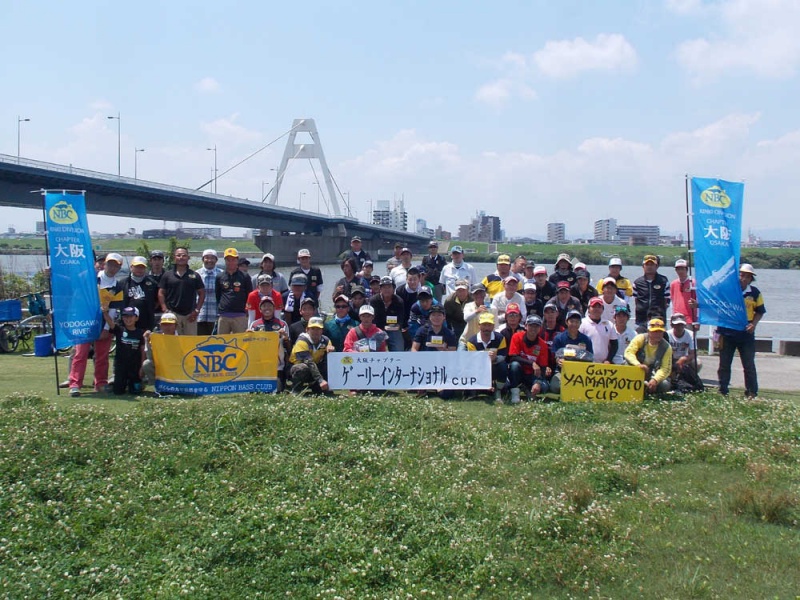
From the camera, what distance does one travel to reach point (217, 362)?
10234mm

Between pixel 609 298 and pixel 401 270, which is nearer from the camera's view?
pixel 609 298

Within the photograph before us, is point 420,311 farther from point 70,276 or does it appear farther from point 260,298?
point 70,276

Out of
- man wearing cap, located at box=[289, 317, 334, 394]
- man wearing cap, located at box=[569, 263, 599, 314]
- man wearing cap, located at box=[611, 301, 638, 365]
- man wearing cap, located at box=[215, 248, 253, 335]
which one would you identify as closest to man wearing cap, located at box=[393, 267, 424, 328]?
man wearing cap, located at box=[289, 317, 334, 394]

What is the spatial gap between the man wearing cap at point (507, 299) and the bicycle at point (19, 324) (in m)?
11.2

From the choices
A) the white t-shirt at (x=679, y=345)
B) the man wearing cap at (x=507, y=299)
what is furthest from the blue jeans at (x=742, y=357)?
the man wearing cap at (x=507, y=299)

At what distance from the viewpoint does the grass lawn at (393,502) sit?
4.91m

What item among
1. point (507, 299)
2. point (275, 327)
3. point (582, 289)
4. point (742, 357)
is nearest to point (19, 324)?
point (275, 327)

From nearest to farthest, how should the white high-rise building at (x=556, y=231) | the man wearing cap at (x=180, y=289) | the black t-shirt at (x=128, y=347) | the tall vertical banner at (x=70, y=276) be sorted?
the tall vertical banner at (x=70, y=276) < the black t-shirt at (x=128, y=347) < the man wearing cap at (x=180, y=289) < the white high-rise building at (x=556, y=231)

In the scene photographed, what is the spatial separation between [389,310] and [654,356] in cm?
398

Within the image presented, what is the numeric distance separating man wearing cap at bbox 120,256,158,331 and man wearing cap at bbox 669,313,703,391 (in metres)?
7.90

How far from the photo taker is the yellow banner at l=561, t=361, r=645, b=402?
9.73 metres

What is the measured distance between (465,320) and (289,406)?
12.0 ft

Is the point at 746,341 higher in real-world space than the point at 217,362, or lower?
higher

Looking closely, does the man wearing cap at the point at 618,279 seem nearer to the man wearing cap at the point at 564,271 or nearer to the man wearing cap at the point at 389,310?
the man wearing cap at the point at 564,271
